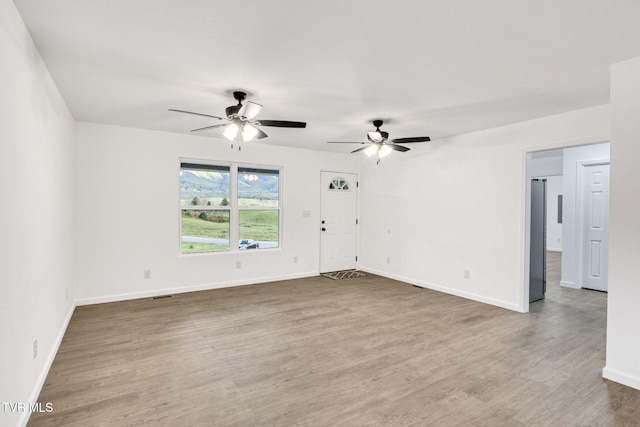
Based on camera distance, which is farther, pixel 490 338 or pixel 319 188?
pixel 319 188

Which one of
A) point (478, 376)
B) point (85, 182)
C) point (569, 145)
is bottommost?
point (478, 376)

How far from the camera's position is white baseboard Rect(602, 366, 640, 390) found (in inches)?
101

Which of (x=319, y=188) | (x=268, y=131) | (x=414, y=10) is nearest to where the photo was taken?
(x=414, y=10)

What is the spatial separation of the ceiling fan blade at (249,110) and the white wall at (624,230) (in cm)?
302

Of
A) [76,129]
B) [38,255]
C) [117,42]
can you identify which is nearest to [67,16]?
[117,42]

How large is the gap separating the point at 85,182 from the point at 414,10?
4.68 metres

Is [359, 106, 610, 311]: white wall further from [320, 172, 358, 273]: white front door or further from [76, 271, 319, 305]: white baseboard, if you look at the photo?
[76, 271, 319, 305]: white baseboard

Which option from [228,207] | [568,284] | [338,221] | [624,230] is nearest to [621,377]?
[624,230]

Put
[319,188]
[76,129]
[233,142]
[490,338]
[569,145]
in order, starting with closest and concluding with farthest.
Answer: [490,338] < [569,145] < [76,129] < [233,142] < [319,188]

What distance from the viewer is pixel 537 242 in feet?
16.4

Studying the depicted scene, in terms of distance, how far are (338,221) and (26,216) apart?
5.30 metres

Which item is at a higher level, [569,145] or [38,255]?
[569,145]

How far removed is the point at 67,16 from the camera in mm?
2027

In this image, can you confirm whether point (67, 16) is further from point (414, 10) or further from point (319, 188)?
point (319, 188)
